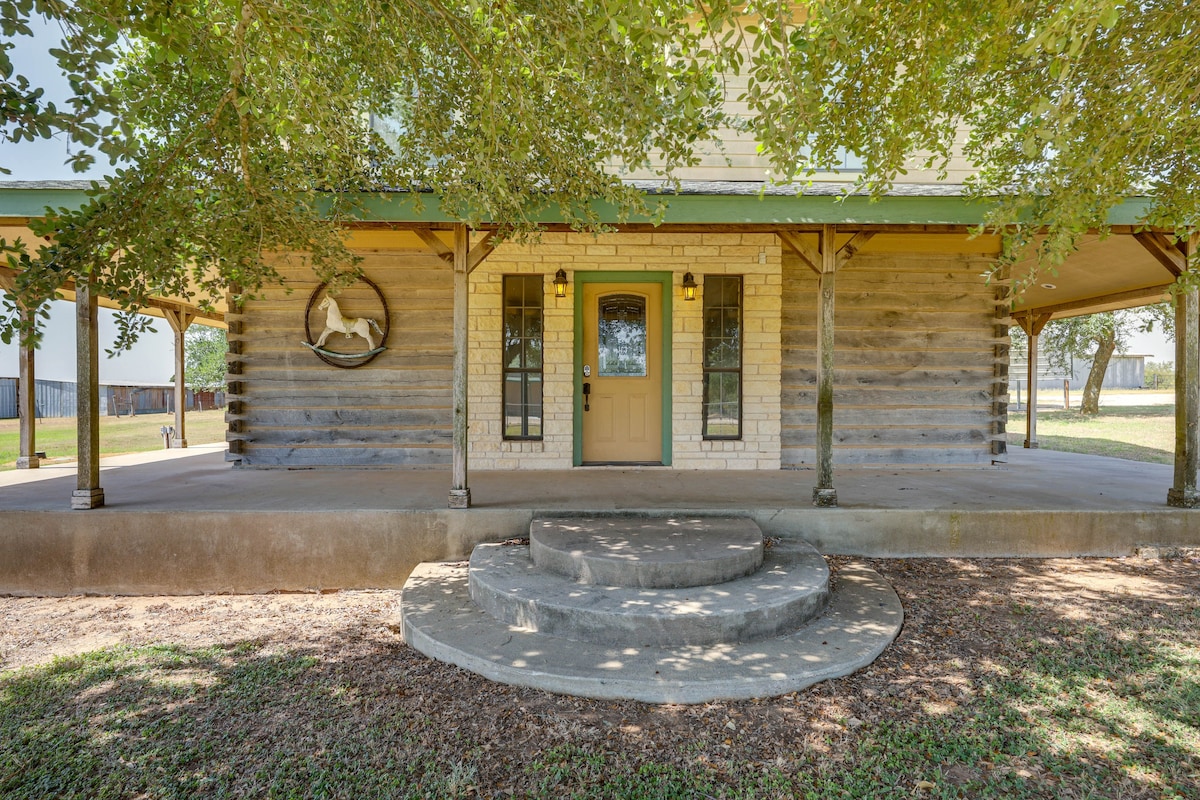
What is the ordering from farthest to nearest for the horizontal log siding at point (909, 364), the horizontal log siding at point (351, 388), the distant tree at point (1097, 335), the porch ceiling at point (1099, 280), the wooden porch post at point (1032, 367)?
1. the distant tree at point (1097, 335)
2. the wooden porch post at point (1032, 367)
3. the horizontal log siding at point (909, 364)
4. the horizontal log siding at point (351, 388)
5. the porch ceiling at point (1099, 280)

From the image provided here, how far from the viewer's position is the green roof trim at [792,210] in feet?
14.8

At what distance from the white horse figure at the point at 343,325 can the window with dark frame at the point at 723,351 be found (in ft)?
12.2

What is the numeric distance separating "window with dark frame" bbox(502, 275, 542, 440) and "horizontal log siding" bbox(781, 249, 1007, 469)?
9.76ft

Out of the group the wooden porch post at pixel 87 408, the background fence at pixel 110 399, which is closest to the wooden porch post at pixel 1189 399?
the wooden porch post at pixel 87 408

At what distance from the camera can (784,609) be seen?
323 centimetres

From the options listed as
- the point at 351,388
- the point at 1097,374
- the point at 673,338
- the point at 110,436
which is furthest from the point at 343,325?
the point at 1097,374

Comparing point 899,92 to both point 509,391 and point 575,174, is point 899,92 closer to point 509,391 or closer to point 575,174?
point 575,174

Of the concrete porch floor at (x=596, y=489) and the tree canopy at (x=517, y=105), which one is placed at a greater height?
the tree canopy at (x=517, y=105)

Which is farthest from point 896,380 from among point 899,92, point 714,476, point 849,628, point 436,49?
point 436,49

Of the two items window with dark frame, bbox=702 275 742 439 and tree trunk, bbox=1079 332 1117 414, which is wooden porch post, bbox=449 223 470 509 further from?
tree trunk, bbox=1079 332 1117 414

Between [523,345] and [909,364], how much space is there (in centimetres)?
449

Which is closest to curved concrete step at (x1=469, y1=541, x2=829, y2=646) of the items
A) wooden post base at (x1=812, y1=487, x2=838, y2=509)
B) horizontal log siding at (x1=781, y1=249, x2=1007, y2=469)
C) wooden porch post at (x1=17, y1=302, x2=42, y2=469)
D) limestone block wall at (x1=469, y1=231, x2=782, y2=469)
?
wooden post base at (x1=812, y1=487, x2=838, y2=509)

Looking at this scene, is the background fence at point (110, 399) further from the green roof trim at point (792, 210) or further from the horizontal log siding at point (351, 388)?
the green roof trim at point (792, 210)

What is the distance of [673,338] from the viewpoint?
6.21m
